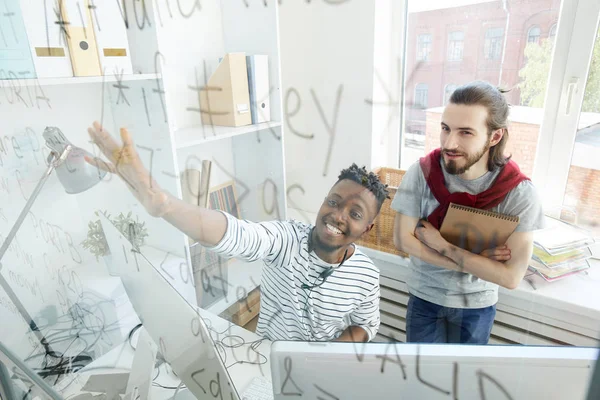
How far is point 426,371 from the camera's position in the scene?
34 cm

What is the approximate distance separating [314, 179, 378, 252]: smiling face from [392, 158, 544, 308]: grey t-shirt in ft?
0.27

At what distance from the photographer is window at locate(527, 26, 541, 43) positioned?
38 cm

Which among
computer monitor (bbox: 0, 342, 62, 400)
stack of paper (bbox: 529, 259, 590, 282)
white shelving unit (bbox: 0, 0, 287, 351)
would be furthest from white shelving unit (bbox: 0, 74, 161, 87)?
stack of paper (bbox: 529, 259, 590, 282)

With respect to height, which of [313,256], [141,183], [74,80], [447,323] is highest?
[74,80]

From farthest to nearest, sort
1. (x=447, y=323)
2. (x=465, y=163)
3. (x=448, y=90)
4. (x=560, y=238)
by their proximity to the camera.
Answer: (x=447, y=323) < (x=560, y=238) < (x=465, y=163) < (x=448, y=90)

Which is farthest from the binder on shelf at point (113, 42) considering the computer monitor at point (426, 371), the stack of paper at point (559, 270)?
the stack of paper at point (559, 270)

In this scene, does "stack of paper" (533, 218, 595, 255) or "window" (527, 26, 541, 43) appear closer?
"window" (527, 26, 541, 43)

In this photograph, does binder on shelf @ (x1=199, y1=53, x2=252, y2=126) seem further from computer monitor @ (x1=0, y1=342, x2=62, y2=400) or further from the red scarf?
computer monitor @ (x1=0, y1=342, x2=62, y2=400)

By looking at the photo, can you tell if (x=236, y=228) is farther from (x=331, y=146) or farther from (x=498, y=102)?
(x=498, y=102)

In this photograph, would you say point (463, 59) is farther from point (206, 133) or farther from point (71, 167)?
point (71, 167)

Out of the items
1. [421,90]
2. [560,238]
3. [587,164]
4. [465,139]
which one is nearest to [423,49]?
[421,90]

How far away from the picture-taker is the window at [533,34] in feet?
1.25

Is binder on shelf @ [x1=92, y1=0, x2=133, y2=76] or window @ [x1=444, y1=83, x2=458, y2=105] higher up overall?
binder on shelf @ [x1=92, y1=0, x2=133, y2=76]

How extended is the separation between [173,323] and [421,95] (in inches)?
15.1
